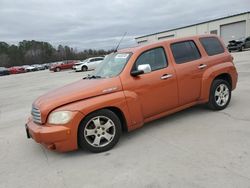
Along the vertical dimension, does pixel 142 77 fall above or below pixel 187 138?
above

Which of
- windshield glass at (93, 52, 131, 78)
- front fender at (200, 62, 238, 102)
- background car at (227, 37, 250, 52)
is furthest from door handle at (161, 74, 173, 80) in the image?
background car at (227, 37, 250, 52)

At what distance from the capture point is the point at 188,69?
5242 millimetres

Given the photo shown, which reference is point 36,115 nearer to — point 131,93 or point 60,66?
point 131,93

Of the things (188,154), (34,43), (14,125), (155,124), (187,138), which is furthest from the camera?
(34,43)

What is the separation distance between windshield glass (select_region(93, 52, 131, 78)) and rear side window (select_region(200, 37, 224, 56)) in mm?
1953

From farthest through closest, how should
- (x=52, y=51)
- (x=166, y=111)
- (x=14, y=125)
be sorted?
(x=52, y=51) → (x=14, y=125) → (x=166, y=111)

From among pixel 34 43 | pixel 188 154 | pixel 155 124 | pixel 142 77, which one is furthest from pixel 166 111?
pixel 34 43

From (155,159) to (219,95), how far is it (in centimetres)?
283

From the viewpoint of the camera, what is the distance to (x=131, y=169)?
3.61m

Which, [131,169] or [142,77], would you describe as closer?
[131,169]

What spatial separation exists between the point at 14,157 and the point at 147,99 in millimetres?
2592

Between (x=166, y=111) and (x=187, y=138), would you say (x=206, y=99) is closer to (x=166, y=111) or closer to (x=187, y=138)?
(x=166, y=111)

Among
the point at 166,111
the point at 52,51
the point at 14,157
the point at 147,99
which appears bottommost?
the point at 14,157

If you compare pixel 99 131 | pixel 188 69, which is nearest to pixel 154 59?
pixel 188 69
